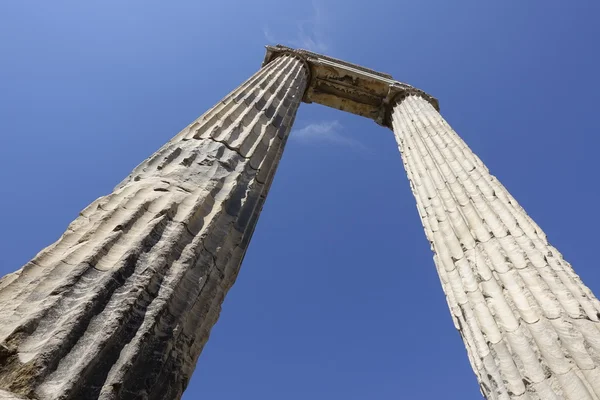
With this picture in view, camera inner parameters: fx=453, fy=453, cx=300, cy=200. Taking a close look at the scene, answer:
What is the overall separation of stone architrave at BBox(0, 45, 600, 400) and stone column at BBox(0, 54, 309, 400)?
0.4 inches

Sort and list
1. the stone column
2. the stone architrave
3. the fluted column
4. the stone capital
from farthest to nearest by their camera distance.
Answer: the stone capital < the fluted column < the stone architrave < the stone column

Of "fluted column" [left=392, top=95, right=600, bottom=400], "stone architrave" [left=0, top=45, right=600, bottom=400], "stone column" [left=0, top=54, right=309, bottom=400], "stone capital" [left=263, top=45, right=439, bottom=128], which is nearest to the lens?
"stone column" [left=0, top=54, right=309, bottom=400]

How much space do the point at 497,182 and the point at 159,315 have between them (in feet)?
19.9

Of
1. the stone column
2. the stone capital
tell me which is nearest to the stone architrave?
the stone column

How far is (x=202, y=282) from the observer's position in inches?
150

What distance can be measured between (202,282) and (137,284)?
704 millimetres

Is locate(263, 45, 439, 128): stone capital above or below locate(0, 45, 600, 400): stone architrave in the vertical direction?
above

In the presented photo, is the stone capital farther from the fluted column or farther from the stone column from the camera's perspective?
the stone column

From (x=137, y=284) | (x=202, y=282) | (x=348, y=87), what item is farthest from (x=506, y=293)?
(x=348, y=87)

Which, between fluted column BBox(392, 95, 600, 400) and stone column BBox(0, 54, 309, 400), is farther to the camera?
fluted column BBox(392, 95, 600, 400)

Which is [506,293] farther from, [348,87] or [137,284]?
[348,87]

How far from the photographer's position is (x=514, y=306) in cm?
470

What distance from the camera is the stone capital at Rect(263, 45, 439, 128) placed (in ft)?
45.7

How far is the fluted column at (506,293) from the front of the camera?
388 centimetres
